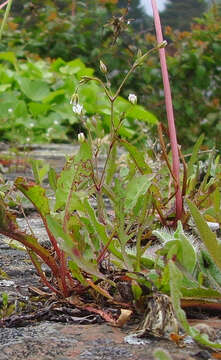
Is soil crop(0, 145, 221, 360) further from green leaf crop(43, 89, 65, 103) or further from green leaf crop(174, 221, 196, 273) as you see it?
green leaf crop(43, 89, 65, 103)

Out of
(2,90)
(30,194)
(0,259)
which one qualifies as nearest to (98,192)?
(30,194)

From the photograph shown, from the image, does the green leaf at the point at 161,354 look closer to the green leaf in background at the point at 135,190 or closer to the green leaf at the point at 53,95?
the green leaf in background at the point at 135,190

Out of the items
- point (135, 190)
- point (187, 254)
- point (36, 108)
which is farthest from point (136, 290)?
point (36, 108)

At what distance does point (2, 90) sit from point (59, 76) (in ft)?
2.55

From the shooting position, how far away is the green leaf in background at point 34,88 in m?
5.64

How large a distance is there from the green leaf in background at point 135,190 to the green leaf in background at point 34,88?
455 centimetres

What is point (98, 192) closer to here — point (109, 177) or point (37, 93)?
point (109, 177)

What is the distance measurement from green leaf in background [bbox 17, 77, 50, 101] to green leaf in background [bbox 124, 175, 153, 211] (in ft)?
14.9

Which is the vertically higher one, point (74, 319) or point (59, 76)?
point (74, 319)

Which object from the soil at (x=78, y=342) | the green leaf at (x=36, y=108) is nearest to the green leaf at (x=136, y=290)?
the soil at (x=78, y=342)

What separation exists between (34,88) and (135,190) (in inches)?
185

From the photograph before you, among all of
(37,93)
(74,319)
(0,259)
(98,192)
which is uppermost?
(98,192)

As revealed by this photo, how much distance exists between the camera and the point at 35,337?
0.94 meters

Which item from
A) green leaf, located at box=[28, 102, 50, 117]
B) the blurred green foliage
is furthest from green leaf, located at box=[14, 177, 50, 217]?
green leaf, located at box=[28, 102, 50, 117]
